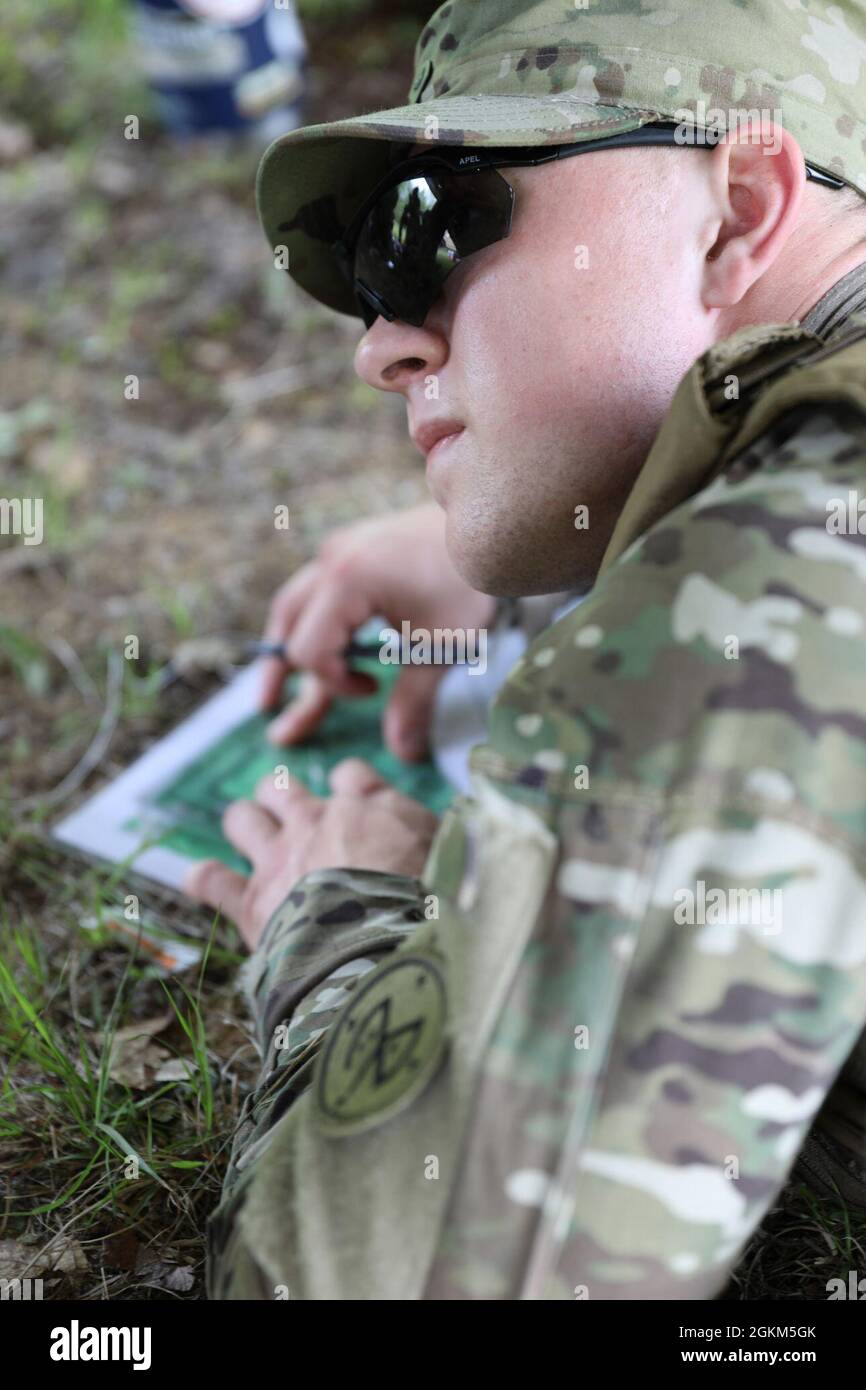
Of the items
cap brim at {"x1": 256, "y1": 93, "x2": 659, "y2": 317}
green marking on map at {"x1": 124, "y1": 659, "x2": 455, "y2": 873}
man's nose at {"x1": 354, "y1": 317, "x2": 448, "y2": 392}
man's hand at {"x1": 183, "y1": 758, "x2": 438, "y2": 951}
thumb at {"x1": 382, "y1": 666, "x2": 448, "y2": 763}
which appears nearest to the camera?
cap brim at {"x1": 256, "y1": 93, "x2": 659, "y2": 317}

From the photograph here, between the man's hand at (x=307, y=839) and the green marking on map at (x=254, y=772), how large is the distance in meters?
0.09

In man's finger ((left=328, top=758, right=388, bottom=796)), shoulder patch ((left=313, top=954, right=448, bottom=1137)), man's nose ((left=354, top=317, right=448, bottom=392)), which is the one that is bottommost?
man's finger ((left=328, top=758, right=388, bottom=796))

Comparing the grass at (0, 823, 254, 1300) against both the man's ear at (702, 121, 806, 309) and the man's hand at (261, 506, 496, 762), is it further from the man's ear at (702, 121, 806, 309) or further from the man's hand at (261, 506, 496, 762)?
the man's ear at (702, 121, 806, 309)

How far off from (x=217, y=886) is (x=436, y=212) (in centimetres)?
96

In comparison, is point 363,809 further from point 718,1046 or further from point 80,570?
point 80,570

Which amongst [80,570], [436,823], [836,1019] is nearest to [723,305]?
[836,1019]

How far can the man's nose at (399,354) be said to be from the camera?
4.37 ft

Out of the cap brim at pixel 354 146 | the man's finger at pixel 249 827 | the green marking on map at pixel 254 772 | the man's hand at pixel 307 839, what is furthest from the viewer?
the green marking on map at pixel 254 772

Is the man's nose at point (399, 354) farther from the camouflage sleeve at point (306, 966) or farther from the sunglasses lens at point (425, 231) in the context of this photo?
the camouflage sleeve at point (306, 966)

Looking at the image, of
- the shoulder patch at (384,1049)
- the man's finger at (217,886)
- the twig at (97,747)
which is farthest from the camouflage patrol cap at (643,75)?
the twig at (97,747)

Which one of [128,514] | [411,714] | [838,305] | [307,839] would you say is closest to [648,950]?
[838,305]

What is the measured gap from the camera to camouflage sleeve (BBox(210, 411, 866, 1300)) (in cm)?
86

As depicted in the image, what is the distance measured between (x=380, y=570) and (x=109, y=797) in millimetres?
580

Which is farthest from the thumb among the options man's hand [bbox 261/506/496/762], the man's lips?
the man's lips
